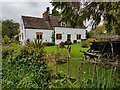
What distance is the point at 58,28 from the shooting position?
116 feet

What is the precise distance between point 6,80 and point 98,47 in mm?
6920

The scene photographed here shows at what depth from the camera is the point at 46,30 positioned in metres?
34.4

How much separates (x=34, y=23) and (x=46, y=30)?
2.14m

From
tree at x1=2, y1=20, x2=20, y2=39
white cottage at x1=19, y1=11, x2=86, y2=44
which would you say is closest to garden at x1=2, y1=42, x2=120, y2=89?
white cottage at x1=19, y1=11, x2=86, y2=44

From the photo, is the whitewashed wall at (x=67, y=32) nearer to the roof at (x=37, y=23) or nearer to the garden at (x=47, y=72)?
the roof at (x=37, y=23)

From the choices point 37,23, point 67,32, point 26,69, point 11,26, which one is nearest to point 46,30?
point 37,23

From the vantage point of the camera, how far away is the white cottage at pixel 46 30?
109ft

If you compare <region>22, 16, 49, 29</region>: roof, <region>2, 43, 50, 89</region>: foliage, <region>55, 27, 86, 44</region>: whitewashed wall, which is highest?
<region>22, 16, 49, 29</region>: roof

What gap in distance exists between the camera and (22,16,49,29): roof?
1305 inches

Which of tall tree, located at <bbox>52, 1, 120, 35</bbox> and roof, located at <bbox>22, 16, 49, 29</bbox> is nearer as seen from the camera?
tall tree, located at <bbox>52, 1, 120, 35</bbox>

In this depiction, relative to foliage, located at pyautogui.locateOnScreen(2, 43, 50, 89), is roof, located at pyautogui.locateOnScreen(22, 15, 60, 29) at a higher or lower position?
higher

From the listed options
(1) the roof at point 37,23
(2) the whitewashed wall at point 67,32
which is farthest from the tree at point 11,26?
(2) the whitewashed wall at point 67,32

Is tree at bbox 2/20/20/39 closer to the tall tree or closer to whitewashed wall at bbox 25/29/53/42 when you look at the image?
whitewashed wall at bbox 25/29/53/42

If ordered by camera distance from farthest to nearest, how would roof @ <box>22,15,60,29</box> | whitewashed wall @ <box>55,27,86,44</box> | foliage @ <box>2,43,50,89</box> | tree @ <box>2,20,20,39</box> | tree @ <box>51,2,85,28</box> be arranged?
tree @ <box>2,20,20,39</box>, whitewashed wall @ <box>55,27,86,44</box>, roof @ <box>22,15,60,29</box>, tree @ <box>51,2,85,28</box>, foliage @ <box>2,43,50,89</box>
